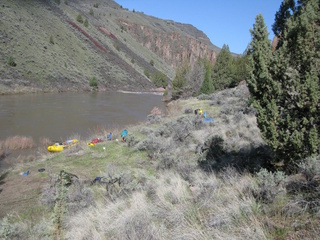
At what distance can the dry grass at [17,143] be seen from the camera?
1501 centimetres

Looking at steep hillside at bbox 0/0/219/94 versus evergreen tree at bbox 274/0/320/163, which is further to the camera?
steep hillside at bbox 0/0/219/94

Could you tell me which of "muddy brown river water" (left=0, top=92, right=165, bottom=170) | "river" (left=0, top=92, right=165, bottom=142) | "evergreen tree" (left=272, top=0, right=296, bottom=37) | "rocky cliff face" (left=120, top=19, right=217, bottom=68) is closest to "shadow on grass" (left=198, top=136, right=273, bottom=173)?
"evergreen tree" (left=272, top=0, right=296, bottom=37)

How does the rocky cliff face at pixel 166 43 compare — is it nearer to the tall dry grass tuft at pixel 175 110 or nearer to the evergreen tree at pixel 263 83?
the tall dry grass tuft at pixel 175 110

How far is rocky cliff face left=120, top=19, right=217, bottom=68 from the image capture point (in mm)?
120250

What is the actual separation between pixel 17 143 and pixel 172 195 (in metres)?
13.1

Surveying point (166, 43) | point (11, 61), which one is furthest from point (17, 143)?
point (166, 43)

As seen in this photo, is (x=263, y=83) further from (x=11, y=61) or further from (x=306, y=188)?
(x=11, y=61)

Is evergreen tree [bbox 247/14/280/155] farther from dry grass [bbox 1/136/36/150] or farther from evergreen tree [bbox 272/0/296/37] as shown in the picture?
dry grass [bbox 1/136/36/150]

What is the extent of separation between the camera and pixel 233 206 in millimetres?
3779

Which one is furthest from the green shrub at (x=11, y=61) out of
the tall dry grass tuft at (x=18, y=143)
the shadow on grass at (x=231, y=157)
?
the shadow on grass at (x=231, y=157)

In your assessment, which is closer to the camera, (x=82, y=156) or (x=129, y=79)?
(x=82, y=156)

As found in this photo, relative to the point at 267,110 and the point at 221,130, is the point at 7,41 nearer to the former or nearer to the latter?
the point at 221,130

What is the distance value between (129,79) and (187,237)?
62.7m

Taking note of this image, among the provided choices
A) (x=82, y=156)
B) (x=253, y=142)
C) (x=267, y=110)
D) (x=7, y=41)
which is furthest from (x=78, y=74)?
(x=267, y=110)
